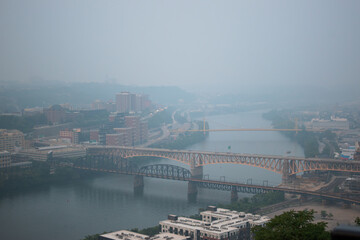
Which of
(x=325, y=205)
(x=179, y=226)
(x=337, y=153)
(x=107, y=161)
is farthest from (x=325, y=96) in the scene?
(x=179, y=226)

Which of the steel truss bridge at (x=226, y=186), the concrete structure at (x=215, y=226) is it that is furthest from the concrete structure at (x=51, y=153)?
the concrete structure at (x=215, y=226)

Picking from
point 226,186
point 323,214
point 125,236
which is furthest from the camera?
point 226,186

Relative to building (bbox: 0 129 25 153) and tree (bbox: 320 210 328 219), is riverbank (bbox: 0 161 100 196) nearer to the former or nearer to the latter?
building (bbox: 0 129 25 153)

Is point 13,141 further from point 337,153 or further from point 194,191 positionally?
point 337,153

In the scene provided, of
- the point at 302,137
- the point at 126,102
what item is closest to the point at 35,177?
the point at 302,137

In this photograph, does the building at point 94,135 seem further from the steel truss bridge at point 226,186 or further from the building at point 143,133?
the steel truss bridge at point 226,186

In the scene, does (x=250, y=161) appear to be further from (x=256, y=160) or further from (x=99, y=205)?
(x=99, y=205)

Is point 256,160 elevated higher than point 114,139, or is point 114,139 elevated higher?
point 114,139
